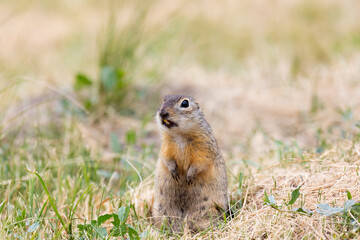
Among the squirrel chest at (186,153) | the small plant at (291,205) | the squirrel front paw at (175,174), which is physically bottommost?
the small plant at (291,205)

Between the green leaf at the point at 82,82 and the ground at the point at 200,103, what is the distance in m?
0.13

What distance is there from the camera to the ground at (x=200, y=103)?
3.23 metres

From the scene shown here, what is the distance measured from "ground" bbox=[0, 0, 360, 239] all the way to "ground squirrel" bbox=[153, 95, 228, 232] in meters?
0.16

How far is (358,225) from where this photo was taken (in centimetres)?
281

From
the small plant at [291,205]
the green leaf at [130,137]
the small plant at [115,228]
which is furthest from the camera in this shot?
the green leaf at [130,137]

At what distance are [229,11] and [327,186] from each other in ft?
28.9

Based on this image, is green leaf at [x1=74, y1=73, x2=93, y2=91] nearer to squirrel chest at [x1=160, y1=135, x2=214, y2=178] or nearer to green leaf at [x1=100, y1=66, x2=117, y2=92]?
green leaf at [x1=100, y1=66, x2=117, y2=92]

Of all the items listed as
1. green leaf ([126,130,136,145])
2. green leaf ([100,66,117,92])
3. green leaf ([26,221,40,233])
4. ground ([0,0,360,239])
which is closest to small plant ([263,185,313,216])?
ground ([0,0,360,239])

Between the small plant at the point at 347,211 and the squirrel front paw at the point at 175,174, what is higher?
the squirrel front paw at the point at 175,174

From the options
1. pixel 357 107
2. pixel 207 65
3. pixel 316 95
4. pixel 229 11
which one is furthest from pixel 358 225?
pixel 229 11

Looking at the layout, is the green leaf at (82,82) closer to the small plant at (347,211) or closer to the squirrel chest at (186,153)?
the squirrel chest at (186,153)

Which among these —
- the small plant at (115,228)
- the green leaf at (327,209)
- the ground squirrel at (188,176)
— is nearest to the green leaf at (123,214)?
the small plant at (115,228)

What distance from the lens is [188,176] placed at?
3332 millimetres

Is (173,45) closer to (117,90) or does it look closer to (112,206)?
(117,90)
